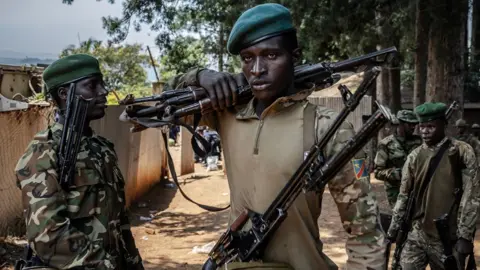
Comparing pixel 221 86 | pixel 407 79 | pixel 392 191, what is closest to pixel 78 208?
pixel 221 86

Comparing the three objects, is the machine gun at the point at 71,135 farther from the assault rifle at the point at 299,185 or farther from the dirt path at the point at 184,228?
the dirt path at the point at 184,228

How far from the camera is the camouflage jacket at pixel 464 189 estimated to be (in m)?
4.72

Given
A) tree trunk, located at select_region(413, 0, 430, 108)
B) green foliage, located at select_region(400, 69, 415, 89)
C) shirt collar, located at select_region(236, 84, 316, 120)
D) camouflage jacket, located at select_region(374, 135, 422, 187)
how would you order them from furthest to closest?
green foliage, located at select_region(400, 69, 415, 89) < tree trunk, located at select_region(413, 0, 430, 108) < camouflage jacket, located at select_region(374, 135, 422, 187) < shirt collar, located at select_region(236, 84, 316, 120)

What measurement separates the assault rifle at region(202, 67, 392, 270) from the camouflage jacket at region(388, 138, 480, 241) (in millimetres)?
3196

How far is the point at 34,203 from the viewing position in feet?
8.64

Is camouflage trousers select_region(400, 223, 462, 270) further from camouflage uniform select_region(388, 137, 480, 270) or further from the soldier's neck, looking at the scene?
the soldier's neck

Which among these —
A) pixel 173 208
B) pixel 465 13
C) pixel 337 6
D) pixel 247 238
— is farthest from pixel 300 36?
pixel 247 238

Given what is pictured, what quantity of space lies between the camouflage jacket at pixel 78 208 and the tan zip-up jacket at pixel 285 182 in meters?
0.90

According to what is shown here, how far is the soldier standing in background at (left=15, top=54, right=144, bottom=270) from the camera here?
262cm

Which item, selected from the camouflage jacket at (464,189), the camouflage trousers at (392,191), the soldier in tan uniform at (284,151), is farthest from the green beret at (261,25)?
the camouflage trousers at (392,191)

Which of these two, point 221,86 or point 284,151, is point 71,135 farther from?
point 284,151

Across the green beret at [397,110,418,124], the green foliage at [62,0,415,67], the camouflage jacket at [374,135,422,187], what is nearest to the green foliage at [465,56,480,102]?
the green foliage at [62,0,415,67]

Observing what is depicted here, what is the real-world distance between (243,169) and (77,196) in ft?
3.49

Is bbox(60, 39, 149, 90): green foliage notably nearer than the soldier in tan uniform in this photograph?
No
